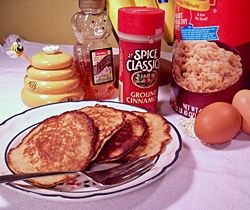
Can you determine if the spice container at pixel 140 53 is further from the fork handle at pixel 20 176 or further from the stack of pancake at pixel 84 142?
the fork handle at pixel 20 176

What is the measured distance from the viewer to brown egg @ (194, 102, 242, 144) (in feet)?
1.93

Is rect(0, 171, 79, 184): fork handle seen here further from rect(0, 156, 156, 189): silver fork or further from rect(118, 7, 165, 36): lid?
rect(118, 7, 165, 36): lid

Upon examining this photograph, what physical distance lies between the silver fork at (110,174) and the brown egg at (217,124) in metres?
0.13

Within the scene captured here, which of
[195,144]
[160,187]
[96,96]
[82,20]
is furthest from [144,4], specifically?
[160,187]

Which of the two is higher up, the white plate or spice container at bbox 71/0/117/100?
spice container at bbox 71/0/117/100

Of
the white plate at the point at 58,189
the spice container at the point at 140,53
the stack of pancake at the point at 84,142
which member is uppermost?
the spice container at the point at 140,53

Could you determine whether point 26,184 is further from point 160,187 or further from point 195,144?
point 195,144

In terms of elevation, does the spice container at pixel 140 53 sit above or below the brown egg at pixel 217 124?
above

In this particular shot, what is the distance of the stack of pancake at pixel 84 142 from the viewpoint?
1.61ft

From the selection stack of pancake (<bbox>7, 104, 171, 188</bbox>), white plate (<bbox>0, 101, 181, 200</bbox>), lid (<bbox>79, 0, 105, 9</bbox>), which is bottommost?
white plate (<bbox>0, 101, 181, 200</bbox>)

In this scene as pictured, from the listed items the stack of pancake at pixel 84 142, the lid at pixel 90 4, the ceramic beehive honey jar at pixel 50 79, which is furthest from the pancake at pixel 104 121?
the lid at pixel 90 4

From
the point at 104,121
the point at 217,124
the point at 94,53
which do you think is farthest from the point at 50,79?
the point at 217,124

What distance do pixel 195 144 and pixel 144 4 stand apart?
40 cm

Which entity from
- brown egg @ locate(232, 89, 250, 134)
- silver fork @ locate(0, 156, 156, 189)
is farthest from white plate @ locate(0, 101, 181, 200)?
brown egg @ locate(232, 89, 250, 134)
